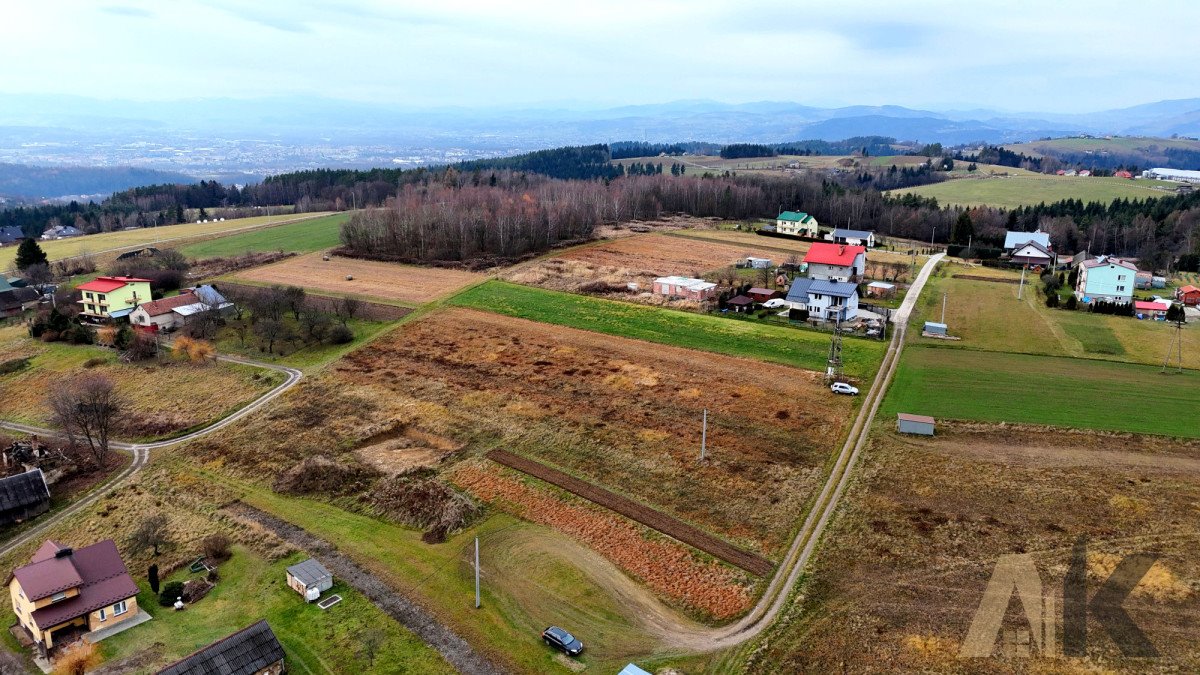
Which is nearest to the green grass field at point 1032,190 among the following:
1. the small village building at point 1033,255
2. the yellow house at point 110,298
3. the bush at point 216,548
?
the small village building at point 1033,255

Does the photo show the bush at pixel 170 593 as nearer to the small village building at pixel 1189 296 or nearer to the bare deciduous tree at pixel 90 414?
the bare deciduous tree at pixel 90 414

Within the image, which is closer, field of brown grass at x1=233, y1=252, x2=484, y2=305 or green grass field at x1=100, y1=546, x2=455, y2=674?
green grass field at x1=100, y1=546, x2=455, y2=674

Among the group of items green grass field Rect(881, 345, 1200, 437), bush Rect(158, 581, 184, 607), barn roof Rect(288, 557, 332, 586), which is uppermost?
green grass field Rect(881, 345, 1200, 437)

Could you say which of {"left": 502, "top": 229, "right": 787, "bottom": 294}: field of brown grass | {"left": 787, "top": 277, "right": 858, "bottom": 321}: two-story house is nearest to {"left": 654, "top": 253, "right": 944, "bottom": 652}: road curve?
{"left": 787, "top": 277, "right": 858, "bottom": 321}: two-story house

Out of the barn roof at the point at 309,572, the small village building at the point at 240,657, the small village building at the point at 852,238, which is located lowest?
the barn roof at the point at 309,572

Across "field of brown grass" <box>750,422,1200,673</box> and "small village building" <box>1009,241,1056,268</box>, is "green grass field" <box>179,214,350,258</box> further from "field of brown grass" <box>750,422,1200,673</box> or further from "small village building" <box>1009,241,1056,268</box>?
"small village building" <box>1009,241,1056,268</box>
